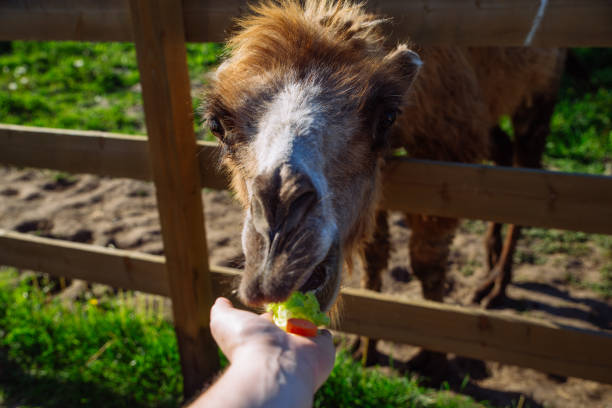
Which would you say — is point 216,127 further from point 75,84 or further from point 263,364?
point 75,84

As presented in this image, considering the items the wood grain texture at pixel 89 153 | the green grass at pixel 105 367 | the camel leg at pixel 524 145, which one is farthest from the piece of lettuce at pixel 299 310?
the camel leg at pixel 524 145

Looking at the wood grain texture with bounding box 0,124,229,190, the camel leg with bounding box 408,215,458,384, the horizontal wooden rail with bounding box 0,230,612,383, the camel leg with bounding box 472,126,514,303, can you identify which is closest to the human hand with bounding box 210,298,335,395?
the horizontal wooden rail with bounding box 0,230,612,383

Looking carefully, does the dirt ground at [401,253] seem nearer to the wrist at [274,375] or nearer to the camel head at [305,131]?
the camel head at [305,131]

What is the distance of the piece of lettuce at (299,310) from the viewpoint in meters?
1.57

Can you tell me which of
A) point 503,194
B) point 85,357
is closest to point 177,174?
point 503,194

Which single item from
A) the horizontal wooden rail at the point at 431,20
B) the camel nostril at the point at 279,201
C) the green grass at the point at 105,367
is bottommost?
the green grass at the point at 105,367

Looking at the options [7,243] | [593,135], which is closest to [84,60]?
[7,243]

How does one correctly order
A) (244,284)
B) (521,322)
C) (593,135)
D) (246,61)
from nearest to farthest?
(244,284), (246,61), (521,322), (593,135)

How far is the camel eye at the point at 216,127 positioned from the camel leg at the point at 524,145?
10.2ft

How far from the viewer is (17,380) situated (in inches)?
135

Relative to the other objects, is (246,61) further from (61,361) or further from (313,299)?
(61,361)

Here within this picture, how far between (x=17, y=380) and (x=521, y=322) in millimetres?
3466

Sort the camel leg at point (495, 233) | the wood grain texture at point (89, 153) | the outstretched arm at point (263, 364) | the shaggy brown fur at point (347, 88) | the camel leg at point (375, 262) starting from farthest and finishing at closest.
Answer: the camel leg at point (495, 233) < the camel leg at point (375, 262) < the wood grain texture at point (89, 153) < the shaggy brown fur at point (347, 88) < the outstretched arm at point (263, 364)

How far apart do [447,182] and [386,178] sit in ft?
1.08
